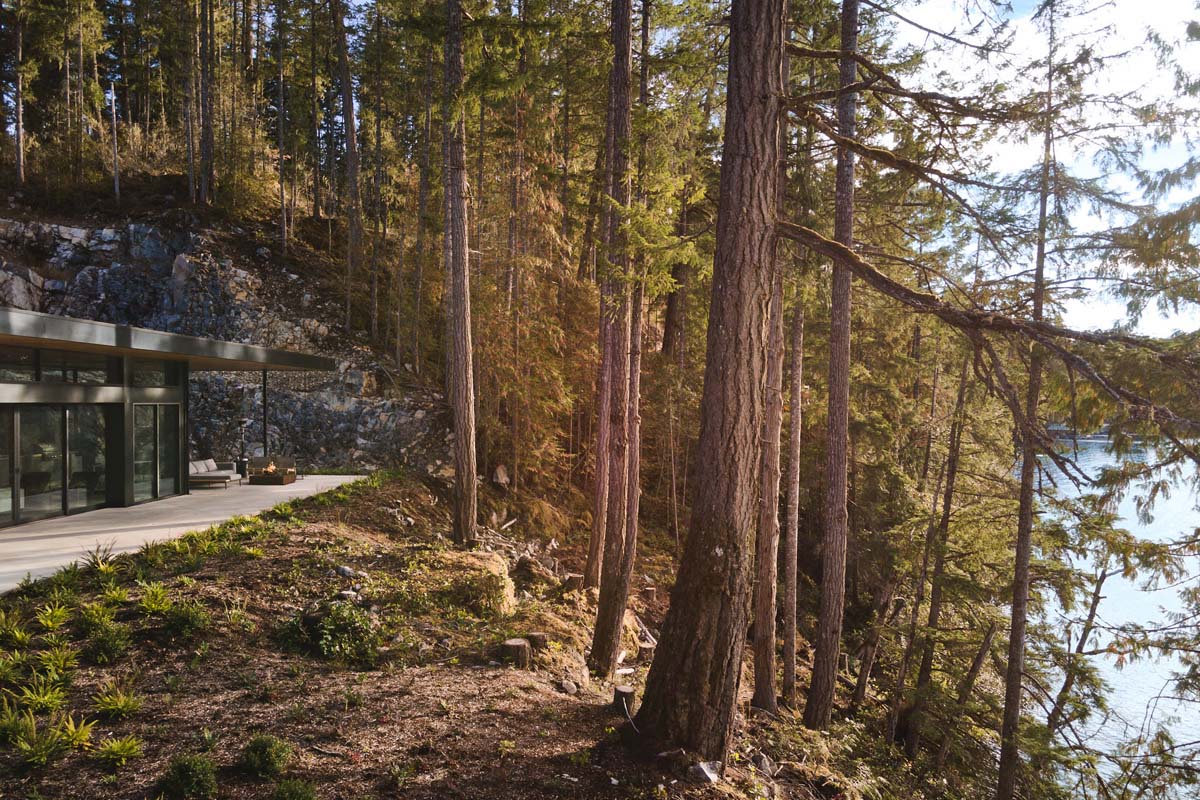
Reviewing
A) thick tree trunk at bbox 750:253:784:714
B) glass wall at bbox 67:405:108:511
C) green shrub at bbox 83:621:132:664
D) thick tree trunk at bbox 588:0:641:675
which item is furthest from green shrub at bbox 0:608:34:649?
thick tree trunk at bbox 750:253:784:714

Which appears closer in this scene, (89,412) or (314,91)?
(89,412)

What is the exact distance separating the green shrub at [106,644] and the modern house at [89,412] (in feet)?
15.2

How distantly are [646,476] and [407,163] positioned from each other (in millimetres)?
14629

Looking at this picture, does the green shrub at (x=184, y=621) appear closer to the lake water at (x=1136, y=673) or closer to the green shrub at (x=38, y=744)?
the green shrub at (x=38, y=744)

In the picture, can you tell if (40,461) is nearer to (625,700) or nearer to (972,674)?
(625,700)

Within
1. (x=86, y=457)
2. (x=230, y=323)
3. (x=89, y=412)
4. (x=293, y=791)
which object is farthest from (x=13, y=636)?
(x=230, y=323)

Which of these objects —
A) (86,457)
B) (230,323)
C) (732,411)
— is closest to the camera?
(732,411)

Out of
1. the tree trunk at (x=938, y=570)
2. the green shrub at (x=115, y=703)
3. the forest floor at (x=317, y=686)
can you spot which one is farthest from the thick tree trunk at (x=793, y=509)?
the green shrub at (x=115, y=703)

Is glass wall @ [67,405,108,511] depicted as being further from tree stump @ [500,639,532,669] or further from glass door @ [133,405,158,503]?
tree stump @ [500,639,532,669]

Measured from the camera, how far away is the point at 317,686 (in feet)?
15.9

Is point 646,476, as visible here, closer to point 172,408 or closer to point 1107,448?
point 172,408

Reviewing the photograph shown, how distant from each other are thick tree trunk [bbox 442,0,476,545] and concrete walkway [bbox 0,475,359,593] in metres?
3.67

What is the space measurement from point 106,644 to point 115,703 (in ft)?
3.21

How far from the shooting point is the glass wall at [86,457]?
1001 cm
